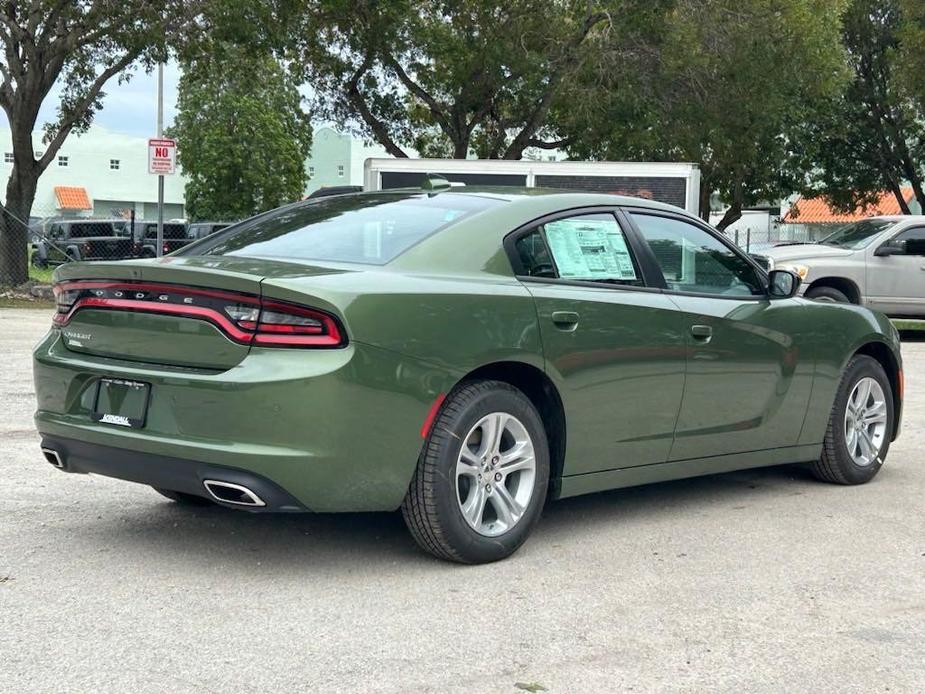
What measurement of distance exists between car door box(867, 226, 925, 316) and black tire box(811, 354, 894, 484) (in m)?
11.0

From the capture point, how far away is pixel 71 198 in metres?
68.5

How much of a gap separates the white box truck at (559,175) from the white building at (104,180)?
5388 centimetres

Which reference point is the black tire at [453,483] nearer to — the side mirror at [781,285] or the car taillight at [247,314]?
the car taillight at [247,314]

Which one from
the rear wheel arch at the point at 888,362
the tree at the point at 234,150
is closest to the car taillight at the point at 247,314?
the rear wheel arch at the point at 888,362

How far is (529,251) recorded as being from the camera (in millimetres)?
5340

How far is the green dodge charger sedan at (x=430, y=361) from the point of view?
177 inches

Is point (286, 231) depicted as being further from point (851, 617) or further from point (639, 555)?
point (851, 617)

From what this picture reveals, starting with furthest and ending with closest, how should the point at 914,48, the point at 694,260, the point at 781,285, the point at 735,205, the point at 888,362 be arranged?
1. the point at 735,205
2. the point at 914,48
3. the point at 888,362
4. the point at 781,285
5. the point at 694,260

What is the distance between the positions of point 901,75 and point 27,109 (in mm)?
20952

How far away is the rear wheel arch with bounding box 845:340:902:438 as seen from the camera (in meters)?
7.06

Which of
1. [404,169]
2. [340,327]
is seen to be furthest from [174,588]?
[404,169]

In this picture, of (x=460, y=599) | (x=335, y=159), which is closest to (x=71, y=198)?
(x=335, y=159)

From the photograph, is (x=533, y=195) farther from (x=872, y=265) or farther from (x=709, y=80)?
(x=709, y=80)

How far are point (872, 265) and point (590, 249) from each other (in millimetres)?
12909
